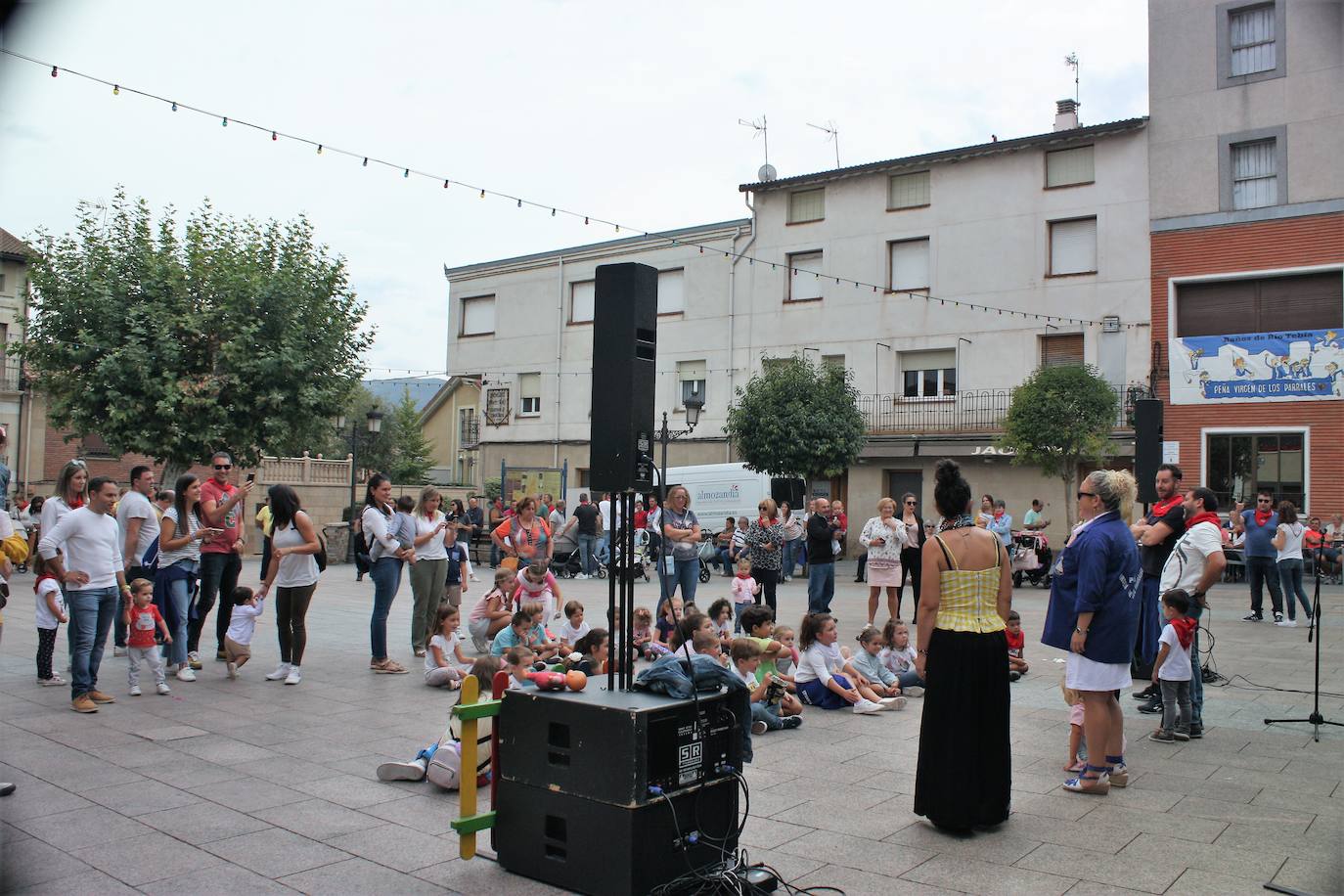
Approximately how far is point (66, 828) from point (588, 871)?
2595mm

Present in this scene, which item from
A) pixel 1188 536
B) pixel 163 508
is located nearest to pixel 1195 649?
pixel 1188 536

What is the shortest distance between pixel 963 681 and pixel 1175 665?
2.74m

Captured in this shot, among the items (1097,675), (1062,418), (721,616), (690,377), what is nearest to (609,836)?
(1097,675)

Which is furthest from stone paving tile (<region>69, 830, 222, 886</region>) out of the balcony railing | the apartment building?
the balcony railing

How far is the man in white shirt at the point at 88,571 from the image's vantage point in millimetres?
7500

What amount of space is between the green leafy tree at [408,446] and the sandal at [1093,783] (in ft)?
146

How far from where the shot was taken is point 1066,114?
30125mm

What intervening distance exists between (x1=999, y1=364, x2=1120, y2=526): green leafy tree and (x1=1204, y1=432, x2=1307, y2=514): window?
8.01 feet

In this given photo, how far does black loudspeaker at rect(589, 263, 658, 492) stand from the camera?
486 centimetres

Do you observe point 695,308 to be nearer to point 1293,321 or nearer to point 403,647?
point 1293,321

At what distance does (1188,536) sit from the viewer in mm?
7715

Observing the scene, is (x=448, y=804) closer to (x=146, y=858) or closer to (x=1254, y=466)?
(x=146, y=858)

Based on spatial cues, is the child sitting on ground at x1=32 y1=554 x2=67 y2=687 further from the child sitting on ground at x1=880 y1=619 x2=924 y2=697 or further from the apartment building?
the apartment building

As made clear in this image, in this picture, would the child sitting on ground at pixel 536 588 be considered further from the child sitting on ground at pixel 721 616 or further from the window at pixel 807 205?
the window at pixel 807 205
